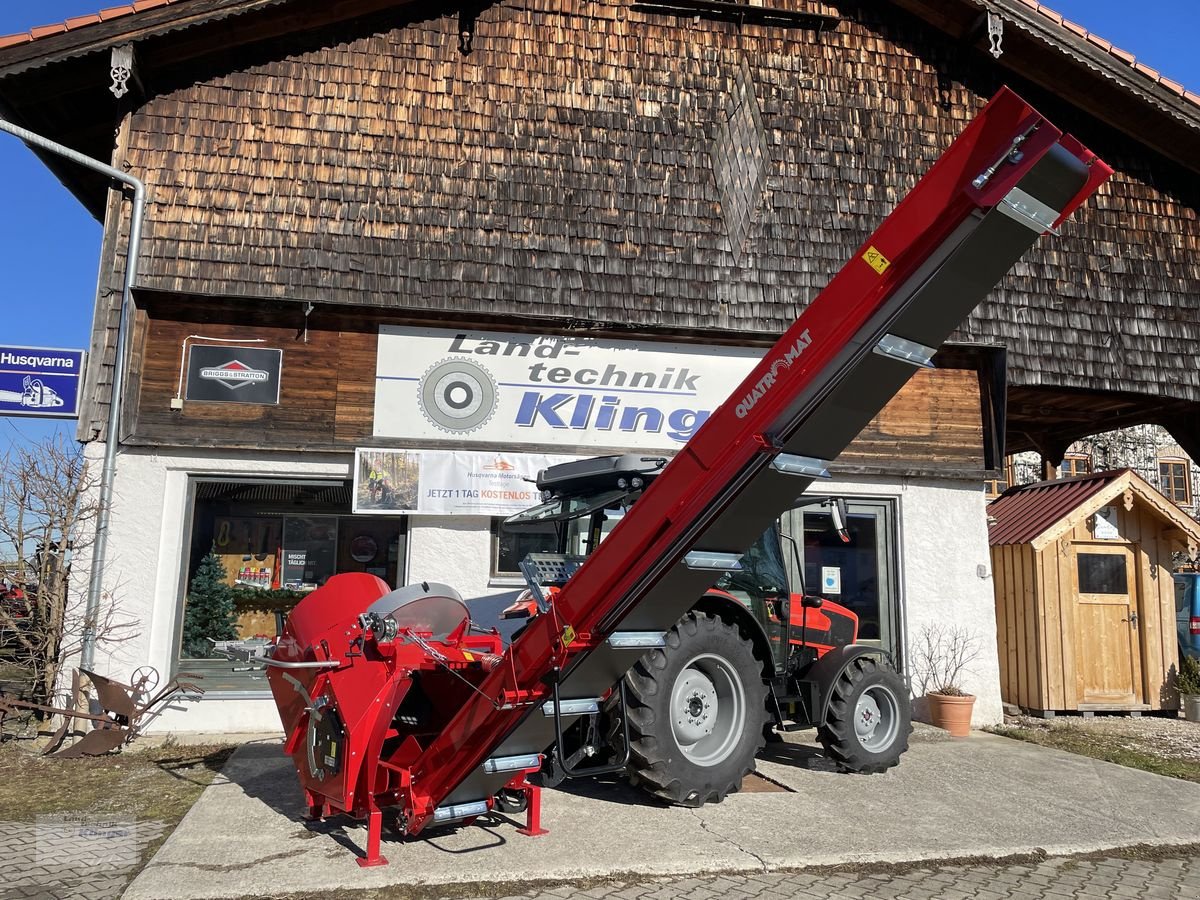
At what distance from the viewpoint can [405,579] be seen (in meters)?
9.00

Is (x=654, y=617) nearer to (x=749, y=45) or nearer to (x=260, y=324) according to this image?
(x=260, y=324)

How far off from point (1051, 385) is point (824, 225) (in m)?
3.32

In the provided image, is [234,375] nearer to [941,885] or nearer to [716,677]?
[716,677]

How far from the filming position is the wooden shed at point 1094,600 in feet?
34.3

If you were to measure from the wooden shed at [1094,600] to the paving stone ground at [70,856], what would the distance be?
9456 mm

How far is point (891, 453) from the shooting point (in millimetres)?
10172

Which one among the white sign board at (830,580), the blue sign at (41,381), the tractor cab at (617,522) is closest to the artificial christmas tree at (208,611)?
the blue sign at (41,381)

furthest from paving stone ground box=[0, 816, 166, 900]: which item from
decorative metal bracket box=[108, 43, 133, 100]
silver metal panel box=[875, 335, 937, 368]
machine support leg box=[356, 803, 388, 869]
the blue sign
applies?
decorative metal bracket box=[108, 43, 133, 100]

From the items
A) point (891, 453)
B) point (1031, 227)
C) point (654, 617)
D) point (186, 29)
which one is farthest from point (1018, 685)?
point (186, 29)

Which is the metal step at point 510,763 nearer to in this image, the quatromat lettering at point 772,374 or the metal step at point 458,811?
the metal step at point 458,811

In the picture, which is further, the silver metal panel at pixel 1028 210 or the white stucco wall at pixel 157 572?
the white stucco wall at pixel 157 572

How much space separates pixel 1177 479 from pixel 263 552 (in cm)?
2552

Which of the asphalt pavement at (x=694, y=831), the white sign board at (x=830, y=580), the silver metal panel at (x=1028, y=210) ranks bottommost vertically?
the asphalt pavement at (x=694, y=831)

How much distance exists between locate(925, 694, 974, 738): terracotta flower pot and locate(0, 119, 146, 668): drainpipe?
8.40 m
